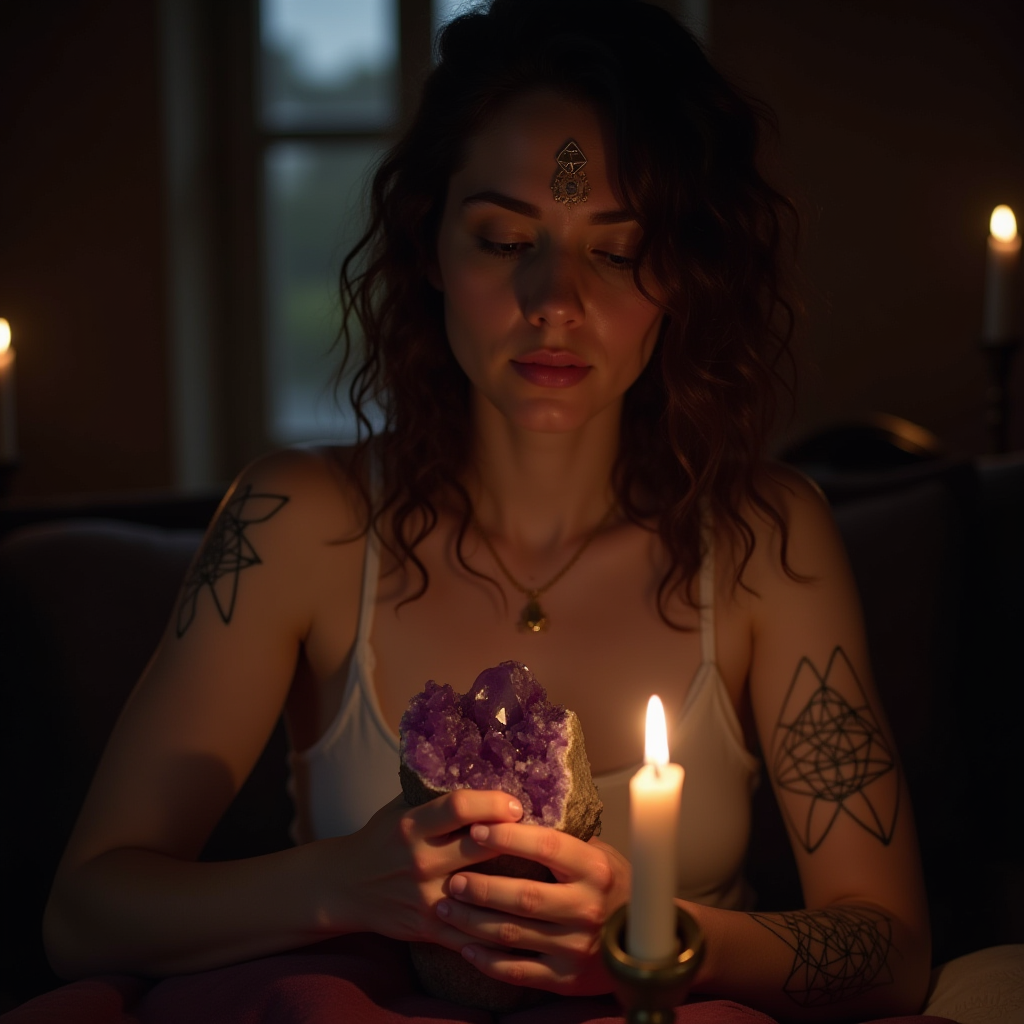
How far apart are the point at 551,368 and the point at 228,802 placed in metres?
0.61

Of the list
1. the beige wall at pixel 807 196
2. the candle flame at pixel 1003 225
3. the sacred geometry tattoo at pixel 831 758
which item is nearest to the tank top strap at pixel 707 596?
the sacred geometry tattoo at pixel 831 758

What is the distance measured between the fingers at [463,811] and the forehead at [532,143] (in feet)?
2.21

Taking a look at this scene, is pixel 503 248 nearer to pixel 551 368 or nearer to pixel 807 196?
pixel 551 368

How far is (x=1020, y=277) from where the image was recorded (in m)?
2.80

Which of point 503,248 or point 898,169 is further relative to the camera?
point 898,169

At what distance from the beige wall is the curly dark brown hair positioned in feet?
4.78

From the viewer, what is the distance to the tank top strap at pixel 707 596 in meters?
1.37

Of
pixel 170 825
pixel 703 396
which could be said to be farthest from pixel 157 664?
pixel 703 396

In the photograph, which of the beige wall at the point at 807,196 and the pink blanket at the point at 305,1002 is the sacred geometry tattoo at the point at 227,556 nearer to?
the pink blanket at the point at 305,1002

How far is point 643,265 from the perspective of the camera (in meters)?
1.27

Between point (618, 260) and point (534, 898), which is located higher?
point (618, 260)

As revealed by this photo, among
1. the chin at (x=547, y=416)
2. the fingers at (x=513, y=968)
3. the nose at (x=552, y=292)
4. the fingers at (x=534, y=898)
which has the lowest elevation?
the fingers at (x=513, y=968)

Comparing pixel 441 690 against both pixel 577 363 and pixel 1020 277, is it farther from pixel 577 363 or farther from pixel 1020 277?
pixel 1020 277

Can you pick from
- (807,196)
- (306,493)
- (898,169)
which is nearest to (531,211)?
(306,493)
